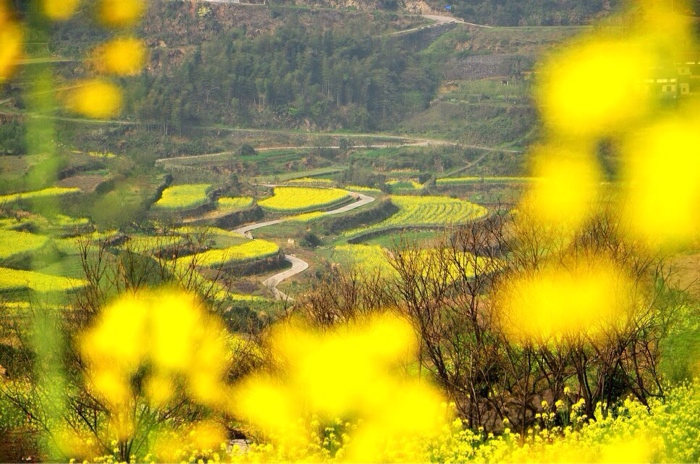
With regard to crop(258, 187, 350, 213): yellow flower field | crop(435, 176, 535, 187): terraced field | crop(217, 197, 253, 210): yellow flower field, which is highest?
crop(217, 197, 253, 210): yellow flower field

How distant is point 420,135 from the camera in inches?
1821

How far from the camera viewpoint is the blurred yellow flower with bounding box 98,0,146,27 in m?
40.5

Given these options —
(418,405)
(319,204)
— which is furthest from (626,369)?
(319,204)

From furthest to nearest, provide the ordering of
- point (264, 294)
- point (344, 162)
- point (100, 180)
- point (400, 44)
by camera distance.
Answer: point (400, 44) → point (344, 162) → point (100, 180) → point (264, 294)

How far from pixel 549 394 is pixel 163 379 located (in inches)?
133

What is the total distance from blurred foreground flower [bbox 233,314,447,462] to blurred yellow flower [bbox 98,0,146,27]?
29.8 metres

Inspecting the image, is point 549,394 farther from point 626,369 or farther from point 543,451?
point 543,451

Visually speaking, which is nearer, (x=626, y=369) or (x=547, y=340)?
(x=547, y=340)

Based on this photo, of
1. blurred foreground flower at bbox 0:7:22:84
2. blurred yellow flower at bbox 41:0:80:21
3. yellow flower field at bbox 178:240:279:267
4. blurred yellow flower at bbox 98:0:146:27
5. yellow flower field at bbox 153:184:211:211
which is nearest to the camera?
blurred foreground flower at bbox 0:7:22:84

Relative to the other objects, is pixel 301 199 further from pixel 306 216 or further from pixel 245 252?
pixel 245 252

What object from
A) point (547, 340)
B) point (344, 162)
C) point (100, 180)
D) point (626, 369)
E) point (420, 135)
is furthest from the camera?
point (420, 135)

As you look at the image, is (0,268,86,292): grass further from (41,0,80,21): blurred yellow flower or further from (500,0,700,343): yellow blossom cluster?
(41,0,80,21): blurred yellow flower

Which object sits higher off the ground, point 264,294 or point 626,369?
point 626,369

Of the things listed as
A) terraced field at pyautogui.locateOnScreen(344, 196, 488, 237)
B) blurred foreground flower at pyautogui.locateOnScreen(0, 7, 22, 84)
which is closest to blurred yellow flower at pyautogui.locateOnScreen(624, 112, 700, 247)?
terraced field at pyautogui.locateOnScreen(344, 196, 488, 237)
